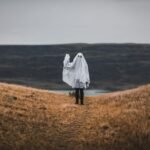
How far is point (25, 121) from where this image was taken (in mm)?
37250

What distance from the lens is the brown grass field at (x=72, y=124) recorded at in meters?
34.3

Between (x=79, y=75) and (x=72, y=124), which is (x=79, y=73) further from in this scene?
(x=72, y=124)

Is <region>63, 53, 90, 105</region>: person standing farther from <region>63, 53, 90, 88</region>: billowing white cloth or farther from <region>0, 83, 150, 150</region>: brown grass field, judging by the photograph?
<region>0, 83, 150, 150</region>: brown grass field

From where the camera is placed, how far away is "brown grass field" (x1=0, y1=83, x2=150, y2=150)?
34344 millimetres

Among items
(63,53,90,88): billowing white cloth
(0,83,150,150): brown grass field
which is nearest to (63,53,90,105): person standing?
(63,53,90,88): billowing white cloth

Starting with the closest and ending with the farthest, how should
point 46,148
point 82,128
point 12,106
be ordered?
point 46,148 → point 82,128 → point 12,106

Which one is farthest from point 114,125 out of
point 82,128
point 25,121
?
point 25,121

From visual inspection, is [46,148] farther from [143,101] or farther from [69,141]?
[143,101]

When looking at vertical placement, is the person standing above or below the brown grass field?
above

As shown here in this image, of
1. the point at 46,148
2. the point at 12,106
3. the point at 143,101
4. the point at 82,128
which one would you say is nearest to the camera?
the point at 46,148

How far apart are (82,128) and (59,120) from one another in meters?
2.06

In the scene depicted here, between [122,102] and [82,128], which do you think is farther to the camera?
[122,102]

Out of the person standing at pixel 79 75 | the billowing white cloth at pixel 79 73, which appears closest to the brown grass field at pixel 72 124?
the person standing at pixel 79 75

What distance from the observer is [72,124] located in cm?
3747
